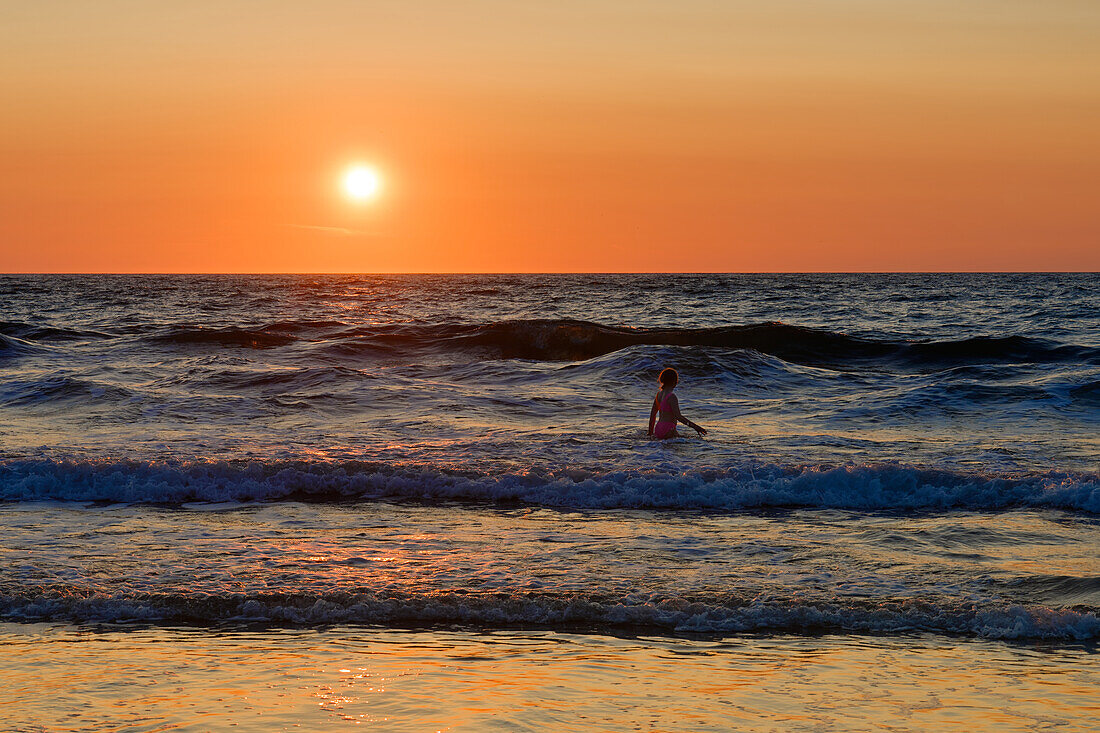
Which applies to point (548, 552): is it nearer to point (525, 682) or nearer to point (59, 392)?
point (525, 682)

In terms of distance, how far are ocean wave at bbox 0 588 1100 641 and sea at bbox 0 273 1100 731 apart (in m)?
0.02

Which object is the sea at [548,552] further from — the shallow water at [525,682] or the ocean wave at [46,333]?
the ocean wave at [46,333]

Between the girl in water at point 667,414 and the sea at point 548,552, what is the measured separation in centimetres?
27

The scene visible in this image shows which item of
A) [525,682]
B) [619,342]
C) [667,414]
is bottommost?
[525,682]

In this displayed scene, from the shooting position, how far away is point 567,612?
6.49 meters

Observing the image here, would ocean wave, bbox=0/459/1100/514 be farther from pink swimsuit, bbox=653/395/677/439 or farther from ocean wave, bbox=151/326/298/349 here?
ocean wave, bbox=151/326/298/349

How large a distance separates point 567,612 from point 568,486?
4.43m

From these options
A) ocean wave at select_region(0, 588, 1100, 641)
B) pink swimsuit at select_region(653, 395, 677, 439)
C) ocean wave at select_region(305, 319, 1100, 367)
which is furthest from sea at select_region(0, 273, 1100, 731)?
ocean wave at select_region(305, 319, 1100, 367)

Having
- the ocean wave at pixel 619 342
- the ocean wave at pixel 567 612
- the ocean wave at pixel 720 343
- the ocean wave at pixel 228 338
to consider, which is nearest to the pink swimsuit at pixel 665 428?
the ocean wave at pixel 567 612

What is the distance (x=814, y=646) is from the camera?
5871 mm

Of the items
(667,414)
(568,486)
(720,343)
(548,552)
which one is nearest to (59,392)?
(667,414)

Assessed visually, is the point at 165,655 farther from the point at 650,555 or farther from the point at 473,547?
the point at 650,555

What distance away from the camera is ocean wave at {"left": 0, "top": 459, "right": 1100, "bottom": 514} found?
1048cm

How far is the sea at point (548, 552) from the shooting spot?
4.89 meters
